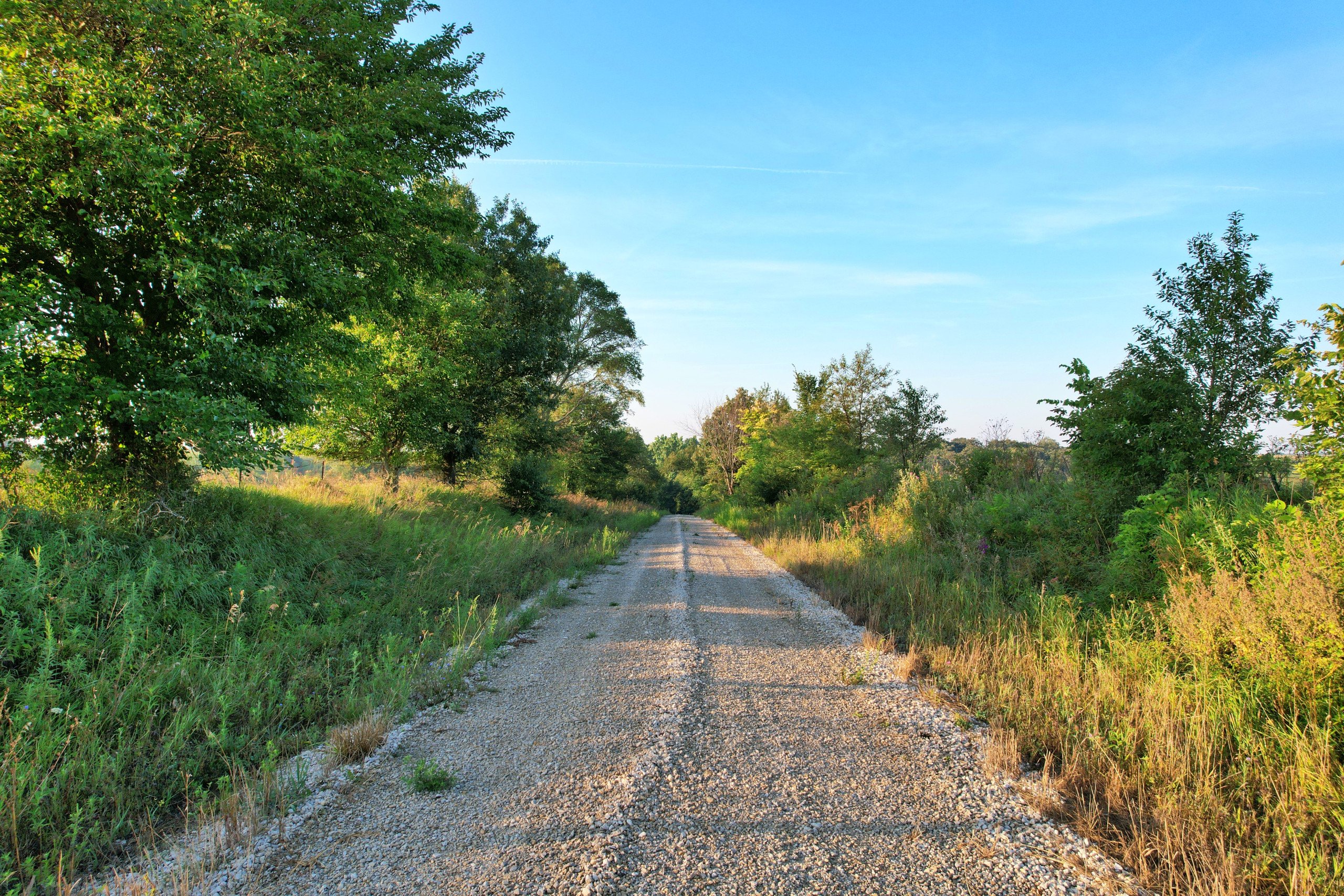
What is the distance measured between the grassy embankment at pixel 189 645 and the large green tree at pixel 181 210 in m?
1.26

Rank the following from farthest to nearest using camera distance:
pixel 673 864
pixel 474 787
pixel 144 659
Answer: pixel 144 659 < pixel 474 787 < pixel 673 864

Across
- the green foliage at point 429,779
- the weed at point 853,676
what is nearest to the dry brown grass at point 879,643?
the weed at point 853,676

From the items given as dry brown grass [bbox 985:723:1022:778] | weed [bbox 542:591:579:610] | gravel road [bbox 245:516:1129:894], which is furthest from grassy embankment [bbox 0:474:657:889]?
dry brown grass [bbox 985:723:1022:778]

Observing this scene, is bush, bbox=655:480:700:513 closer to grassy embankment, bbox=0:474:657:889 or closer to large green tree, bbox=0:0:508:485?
grassy embankment, bbox=0:474:657:889

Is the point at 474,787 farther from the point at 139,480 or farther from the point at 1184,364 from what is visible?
the point at 1184,364

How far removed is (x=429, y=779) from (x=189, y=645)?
11.3ft

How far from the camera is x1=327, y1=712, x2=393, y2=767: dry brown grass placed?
3.87m

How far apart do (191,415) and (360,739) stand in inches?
167

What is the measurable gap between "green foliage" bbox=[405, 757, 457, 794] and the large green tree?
15.3 ft

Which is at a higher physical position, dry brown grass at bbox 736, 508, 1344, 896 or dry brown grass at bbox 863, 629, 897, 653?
dry brown grass at bbox 736, 508, 1344, 896

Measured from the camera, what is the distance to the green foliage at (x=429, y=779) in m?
3.52

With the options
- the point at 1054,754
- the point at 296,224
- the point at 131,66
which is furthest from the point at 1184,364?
the point at 131,66

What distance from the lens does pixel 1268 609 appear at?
170 inches

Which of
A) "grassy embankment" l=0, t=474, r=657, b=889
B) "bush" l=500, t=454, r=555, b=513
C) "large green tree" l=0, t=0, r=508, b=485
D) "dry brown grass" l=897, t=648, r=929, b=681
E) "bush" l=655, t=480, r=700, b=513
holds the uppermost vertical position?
"large green tree" l=0, t=0, r=508, b=485
